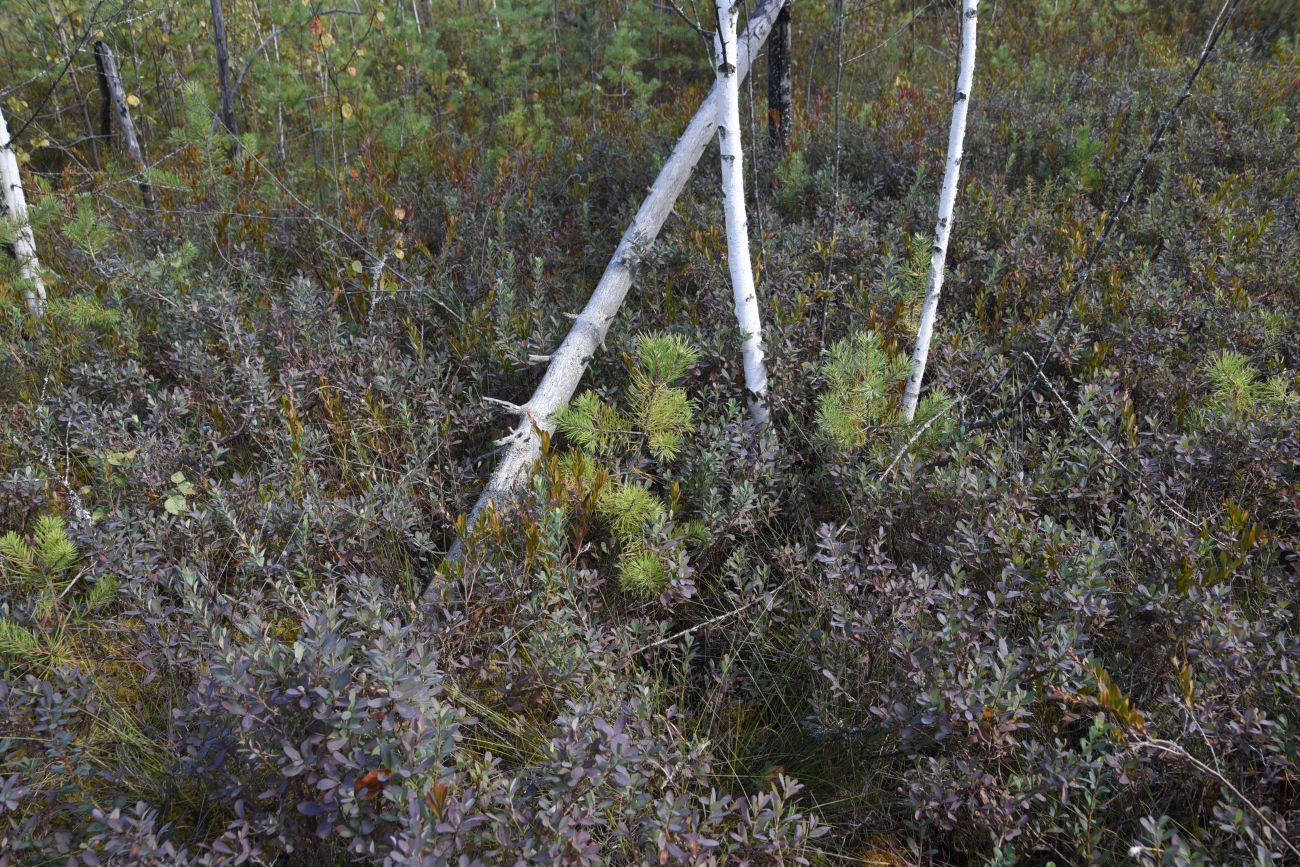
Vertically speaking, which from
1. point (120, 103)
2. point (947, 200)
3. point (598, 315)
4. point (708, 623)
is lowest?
point (708, 623)

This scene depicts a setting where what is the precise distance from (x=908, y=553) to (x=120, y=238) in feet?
17.1

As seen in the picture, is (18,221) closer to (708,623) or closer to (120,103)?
(120,103)

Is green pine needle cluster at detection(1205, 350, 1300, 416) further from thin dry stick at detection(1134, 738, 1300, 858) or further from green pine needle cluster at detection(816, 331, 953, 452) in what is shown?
thin dry stick at detection(1134, 738, 1300, 858)

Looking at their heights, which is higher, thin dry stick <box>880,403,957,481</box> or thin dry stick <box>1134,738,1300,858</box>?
thin dry stick <box>880,403,957,481</box>

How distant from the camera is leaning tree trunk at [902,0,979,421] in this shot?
2.81m

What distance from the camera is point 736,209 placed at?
305cm

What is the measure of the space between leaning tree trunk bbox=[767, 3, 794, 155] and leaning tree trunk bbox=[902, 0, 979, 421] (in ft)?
9.84

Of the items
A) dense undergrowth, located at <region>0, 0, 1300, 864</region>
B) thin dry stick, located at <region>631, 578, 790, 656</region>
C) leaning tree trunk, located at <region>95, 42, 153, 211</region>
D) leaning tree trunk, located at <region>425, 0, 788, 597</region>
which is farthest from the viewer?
leaning tree trunk, located at <region>95, 42, 153, 211</region>

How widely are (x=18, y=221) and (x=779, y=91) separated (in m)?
4.89

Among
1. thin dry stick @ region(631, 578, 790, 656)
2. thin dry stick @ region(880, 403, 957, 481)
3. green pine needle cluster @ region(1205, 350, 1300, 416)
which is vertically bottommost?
thin dry stick @ region(631, 578, 790, 656)

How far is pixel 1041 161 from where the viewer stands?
17.5ft

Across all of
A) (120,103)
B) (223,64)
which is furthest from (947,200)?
(120,103)

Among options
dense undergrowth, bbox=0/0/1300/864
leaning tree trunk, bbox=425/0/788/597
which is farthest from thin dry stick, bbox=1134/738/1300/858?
leaning tree trunk, bbox=425/0/788/597

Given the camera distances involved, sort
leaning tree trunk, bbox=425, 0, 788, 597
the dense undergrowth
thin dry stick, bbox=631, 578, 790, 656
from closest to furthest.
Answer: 1. the dense undergrowth
2. thin dry stick, bbox=631, 578, 790, 656
3. leaning tree trunk, bbox=425, 0, 788, 597
